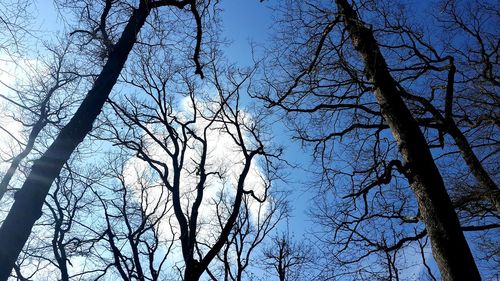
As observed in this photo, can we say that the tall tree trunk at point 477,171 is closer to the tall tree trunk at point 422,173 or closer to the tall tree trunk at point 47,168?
the tall tree trunk at point 422,173

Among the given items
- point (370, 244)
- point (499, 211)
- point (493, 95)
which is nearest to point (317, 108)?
point (370, 244)

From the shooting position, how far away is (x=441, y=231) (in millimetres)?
3754

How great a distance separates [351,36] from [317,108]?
1.32 meters

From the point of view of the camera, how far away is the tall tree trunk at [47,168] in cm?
320

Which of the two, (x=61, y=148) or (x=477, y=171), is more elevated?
(x=477, y=171)

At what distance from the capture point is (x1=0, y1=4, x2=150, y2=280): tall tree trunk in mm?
3199

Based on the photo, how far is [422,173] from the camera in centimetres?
418

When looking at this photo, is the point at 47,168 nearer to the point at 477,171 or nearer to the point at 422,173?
the point at 422,173

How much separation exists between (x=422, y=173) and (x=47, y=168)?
430 centimetres

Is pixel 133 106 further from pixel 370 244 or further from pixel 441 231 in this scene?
pixel 441 231

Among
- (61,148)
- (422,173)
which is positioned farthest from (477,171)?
(61,148)

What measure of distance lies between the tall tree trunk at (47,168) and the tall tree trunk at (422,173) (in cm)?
352

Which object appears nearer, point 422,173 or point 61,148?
point 61,148

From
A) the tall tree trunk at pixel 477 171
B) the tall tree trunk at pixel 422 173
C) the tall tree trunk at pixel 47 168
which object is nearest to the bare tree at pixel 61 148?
the tall tree trunk at pixel 47 168
